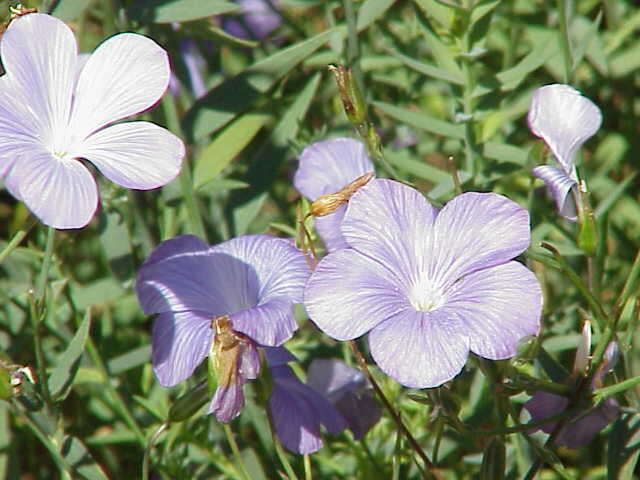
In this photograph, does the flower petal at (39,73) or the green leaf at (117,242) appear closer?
the flower petal at (39,73)

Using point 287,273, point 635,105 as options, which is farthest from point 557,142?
point 635,105

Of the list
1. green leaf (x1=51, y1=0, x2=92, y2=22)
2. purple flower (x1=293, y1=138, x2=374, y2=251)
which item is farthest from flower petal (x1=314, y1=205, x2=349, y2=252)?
green leaf (x1=51, y1=0, x2=92, y2=22)

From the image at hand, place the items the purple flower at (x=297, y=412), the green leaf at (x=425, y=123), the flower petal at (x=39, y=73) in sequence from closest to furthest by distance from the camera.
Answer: the flower petal at (x=39, y=73) < the purple flower at (x=297, y=412) < the green leaf at (x=425, y=123)

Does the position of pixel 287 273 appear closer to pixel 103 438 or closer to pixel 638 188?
pixel 103 438

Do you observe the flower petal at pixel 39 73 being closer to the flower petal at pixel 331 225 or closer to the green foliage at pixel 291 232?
the green foliage at pixel 291 232

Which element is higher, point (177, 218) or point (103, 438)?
point (177, 218)

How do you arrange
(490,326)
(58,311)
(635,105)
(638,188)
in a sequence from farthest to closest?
(638,188), (635,105), (58,311), (490,326)

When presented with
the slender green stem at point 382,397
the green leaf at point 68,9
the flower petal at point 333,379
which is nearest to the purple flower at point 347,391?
the flower petal at point 333,379

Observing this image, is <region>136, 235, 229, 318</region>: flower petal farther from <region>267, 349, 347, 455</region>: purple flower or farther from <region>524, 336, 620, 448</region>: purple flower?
<region>524, 336, 620, 448</region>: purple flower
